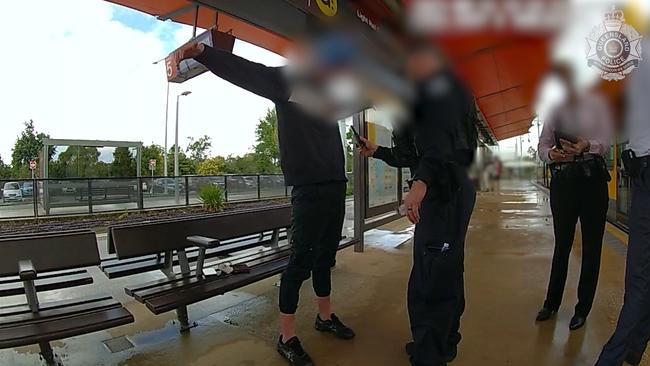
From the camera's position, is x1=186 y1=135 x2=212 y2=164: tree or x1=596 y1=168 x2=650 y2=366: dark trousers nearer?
x1=596 y1=168 x2=650 y2=366: dark trousers

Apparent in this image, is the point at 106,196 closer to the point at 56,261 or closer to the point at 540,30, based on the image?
the point at 56,261

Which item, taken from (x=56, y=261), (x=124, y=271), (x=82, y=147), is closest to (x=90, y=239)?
(x=56, y=261)

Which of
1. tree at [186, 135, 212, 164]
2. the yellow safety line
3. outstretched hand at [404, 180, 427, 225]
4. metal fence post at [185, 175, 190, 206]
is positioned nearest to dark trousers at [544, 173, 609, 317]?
outstretched hand at [404, 180, 427, 225]

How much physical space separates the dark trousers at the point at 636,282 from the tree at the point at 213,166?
28.4 metres

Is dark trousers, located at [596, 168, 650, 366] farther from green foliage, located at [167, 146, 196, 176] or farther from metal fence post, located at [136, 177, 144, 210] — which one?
green foliage, located at [167, 146, 196, 176]

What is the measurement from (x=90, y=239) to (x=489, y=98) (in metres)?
2.60

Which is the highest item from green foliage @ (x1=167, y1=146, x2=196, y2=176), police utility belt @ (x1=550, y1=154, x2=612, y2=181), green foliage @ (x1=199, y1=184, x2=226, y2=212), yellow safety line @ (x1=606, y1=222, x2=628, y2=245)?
green foliage @ (x1=167, y1=146, x2=196, y2=176)

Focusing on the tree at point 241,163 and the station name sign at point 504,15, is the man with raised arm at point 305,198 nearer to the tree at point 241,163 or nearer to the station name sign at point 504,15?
the station name sign at point 504,15

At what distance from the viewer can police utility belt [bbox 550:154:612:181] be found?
2537 millimetres

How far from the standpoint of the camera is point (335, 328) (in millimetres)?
2754

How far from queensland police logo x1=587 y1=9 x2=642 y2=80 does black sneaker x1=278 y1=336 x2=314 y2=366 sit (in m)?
1.93

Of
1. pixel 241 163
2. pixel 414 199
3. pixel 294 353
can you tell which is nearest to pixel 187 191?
pixel 294 353

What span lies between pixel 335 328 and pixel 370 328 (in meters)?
0.26

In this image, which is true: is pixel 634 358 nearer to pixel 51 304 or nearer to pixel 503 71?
pixel 503 71
